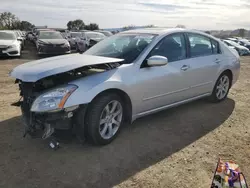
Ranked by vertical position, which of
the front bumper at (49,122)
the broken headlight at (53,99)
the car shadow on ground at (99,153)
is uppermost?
the broken headlight at (53,99)

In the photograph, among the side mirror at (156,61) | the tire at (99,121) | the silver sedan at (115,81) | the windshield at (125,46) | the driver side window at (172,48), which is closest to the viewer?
the silver sedan at (115,81)

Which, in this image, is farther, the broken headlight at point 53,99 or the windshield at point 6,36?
the windshield at point 6,36

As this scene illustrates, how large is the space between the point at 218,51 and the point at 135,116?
2.65 metres

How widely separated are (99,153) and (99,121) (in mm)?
A: 424

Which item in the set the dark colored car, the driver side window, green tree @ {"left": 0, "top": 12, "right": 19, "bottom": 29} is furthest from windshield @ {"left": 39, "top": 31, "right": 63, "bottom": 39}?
green tree @ {"left": 0, "top": 12, "right": 19, "bottom": 29}

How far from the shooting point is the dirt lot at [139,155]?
284cm

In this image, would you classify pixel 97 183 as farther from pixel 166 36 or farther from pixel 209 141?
pixel 166 36

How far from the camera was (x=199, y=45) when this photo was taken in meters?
4.96

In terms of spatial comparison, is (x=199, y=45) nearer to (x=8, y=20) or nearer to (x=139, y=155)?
(x=139, y=155)

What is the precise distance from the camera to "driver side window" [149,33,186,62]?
13.7 ft

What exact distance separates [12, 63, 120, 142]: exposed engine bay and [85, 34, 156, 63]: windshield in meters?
A: 0.42

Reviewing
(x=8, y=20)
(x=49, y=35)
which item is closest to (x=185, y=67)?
(x=49, y=35)

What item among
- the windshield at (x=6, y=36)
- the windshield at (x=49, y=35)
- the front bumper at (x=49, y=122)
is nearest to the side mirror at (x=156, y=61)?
the front bumper at (x=49, y=122)

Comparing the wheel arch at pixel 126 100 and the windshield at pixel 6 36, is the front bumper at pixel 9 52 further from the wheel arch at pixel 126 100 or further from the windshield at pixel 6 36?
the wheel arch at pixel 126 100
